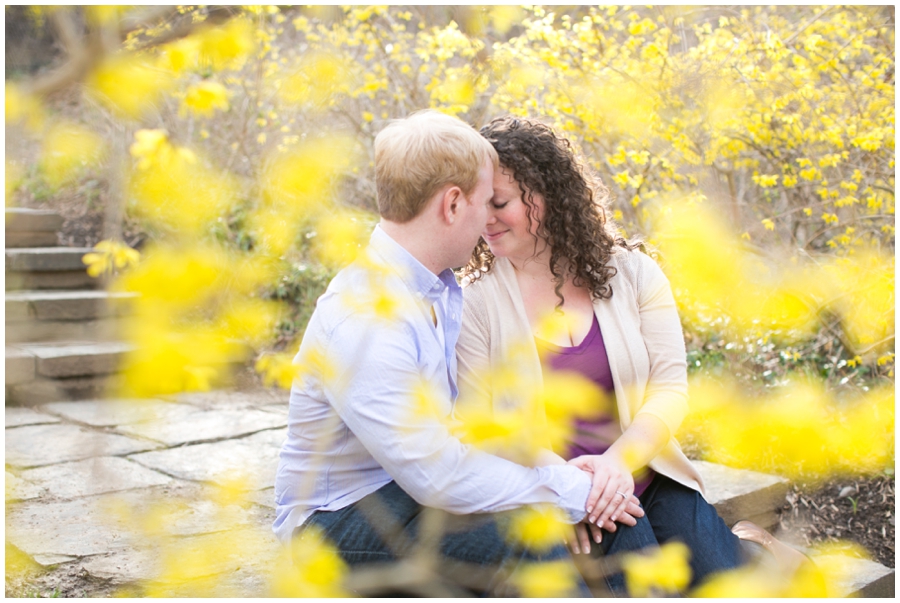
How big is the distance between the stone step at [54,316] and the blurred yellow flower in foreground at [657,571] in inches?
165

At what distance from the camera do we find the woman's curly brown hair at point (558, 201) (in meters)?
2.11

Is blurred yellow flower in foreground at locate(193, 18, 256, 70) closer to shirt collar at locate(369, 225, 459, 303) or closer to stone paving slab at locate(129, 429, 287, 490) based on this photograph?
shirt collar at locate(369, 225, 459, 303)

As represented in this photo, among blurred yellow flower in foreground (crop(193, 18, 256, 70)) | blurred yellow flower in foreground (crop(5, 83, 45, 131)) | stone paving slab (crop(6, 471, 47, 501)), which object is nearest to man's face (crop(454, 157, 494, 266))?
blurred yellow flower in foreground (crop(193, 18, 256, 70))

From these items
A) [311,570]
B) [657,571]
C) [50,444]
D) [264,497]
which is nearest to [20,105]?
[311,570]

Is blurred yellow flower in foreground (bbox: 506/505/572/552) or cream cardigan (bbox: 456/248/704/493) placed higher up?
cream cardigan (bbox: 456/248/704/493)

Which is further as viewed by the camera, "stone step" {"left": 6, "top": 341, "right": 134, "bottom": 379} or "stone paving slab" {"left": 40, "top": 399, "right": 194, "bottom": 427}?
"stone step" {"left": 6, "top": 341, "right": 134, "bottom": 379}

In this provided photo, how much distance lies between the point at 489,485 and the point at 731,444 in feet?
2.78

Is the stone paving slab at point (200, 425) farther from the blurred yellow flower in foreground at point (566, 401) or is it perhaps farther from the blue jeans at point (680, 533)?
the blue jeans at point (680, 533)

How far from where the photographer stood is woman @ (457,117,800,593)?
1.96 metres

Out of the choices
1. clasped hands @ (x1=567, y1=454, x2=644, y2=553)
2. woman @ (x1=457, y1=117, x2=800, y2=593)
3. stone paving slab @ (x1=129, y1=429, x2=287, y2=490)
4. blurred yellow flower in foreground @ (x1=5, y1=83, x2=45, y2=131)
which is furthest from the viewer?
stone paving slab @ (x1=129, y1=429, x2=287, y2=490)

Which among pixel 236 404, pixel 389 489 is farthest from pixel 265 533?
pixel 236 404

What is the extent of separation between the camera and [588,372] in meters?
2.08

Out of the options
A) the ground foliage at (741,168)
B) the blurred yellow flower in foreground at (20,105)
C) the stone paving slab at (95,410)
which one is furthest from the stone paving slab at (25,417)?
the blurred yellow flower in foreground at (20,105)

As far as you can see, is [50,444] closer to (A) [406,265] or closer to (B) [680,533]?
(A) [406,265]
